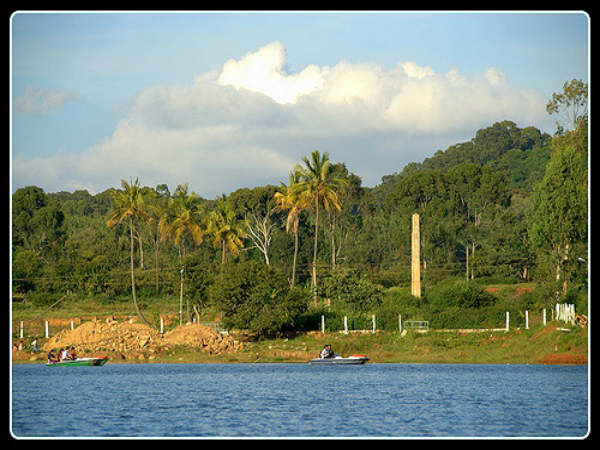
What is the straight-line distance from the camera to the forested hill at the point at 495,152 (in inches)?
5871

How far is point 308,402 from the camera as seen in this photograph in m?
36.7

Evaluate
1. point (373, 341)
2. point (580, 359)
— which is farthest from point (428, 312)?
point (580, 359)

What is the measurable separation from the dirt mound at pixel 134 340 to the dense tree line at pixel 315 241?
7.25 feet

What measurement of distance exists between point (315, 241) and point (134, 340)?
19.3 meters

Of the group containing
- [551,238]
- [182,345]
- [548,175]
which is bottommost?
[182,345]

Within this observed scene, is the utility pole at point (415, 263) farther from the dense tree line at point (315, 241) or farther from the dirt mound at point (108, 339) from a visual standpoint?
the dirt mound at point (108, 339)

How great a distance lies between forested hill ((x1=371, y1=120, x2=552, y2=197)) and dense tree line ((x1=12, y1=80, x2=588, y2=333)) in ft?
54.3

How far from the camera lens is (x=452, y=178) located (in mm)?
110938

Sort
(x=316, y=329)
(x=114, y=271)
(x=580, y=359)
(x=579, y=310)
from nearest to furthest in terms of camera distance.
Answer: (x=580, y=359), (x=579, y=310), (x=316, y=329), (x=114, y=271)

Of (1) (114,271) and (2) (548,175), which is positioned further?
(1) (114,271)

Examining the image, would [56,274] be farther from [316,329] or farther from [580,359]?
[580,359]

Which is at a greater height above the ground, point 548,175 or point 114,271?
point 548,175

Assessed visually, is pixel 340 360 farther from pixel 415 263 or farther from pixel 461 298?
pixel 415 263
